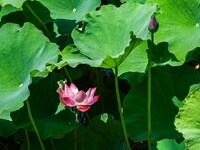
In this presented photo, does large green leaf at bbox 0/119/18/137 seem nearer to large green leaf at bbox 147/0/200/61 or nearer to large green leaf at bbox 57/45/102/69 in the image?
large green leaf at bbox 57/45/102/69

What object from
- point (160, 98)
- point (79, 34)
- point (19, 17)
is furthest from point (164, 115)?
point (19, 17)

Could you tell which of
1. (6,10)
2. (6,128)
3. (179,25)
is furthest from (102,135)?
(6,10)

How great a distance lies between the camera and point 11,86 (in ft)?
6.19

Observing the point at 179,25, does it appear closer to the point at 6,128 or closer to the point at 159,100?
the point at 159,100

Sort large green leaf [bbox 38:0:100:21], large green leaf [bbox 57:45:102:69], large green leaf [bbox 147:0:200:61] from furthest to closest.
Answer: large green leaf [bbox 38:0:100:21]
large green leaf [bbox 147:0:200:61]
large green leaf [bbox 57:45:102:69]

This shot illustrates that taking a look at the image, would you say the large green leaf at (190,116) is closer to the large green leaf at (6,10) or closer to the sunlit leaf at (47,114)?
the sunlit leaf at (47,114)

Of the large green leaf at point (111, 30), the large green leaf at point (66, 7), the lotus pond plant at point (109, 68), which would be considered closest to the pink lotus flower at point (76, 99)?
the lotus pond plant at point (109, 68)

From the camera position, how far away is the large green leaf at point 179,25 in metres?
1.90

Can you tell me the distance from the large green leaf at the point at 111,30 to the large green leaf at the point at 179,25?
12 cm

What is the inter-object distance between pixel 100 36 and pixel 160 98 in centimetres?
28

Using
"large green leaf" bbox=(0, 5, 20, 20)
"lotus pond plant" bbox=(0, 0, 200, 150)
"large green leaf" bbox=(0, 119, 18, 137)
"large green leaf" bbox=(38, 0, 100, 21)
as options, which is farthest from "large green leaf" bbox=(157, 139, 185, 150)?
"large green leaf" bbox=(0, 5, 20, 20)

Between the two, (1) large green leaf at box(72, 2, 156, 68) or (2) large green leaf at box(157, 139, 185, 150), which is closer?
(2) large green leaf at box(157, 139, 185, 150)

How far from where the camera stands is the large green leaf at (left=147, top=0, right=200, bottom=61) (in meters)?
1.90

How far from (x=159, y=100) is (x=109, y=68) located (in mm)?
192
